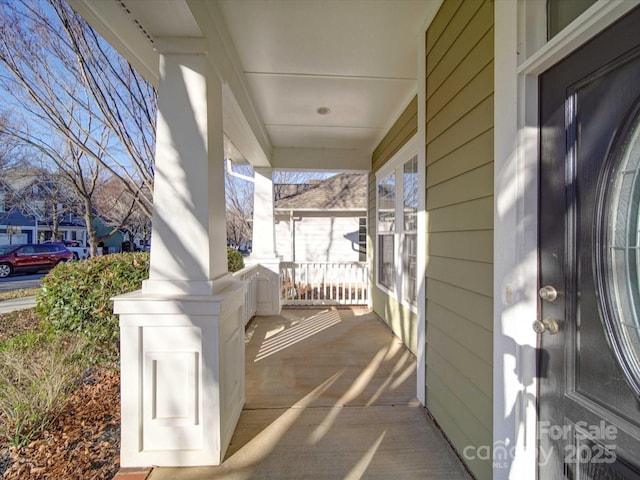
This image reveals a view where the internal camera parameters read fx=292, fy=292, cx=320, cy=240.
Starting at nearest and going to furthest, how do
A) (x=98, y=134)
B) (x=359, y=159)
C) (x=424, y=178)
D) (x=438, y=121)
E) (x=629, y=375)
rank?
(x=629, y=375) → (x=438, y=121) → (x=424, y=178) → (x=98, y=134) → (x=359, y=159)

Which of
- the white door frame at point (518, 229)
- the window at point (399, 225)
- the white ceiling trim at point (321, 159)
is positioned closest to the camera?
the white door frame at point (518, 229)

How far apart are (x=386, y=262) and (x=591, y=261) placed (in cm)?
357

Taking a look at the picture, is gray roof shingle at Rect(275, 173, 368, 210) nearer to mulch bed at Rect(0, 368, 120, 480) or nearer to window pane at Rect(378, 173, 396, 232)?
window pane at Rect(378, 173, 396, 232)

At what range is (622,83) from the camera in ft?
3.18

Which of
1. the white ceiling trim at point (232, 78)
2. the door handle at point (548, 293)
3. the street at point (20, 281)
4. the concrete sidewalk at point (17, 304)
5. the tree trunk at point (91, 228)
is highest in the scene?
the white ceiling trim at point (232, 78)

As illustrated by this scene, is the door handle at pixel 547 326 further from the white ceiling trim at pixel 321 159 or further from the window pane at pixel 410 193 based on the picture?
the white ceiling trim at pixel 321 159

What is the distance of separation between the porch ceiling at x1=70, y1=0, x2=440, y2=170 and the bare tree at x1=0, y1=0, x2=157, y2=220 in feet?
4.62

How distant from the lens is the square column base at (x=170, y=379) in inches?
67.3

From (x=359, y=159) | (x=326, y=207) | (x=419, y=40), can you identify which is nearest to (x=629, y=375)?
(x=419, y=40)

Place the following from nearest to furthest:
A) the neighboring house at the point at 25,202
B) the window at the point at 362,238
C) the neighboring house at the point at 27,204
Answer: the neighboring house at the point at 25,202 < the neighboring house at the point at 27,204 < the window at the point at 362,238

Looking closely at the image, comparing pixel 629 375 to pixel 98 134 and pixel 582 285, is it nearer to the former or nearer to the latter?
pixel 582 285

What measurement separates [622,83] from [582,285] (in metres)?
0.71

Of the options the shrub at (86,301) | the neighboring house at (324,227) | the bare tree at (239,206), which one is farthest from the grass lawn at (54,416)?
the bare tree at (239,206)

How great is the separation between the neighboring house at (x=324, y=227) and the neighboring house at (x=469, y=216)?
7.01 metres
